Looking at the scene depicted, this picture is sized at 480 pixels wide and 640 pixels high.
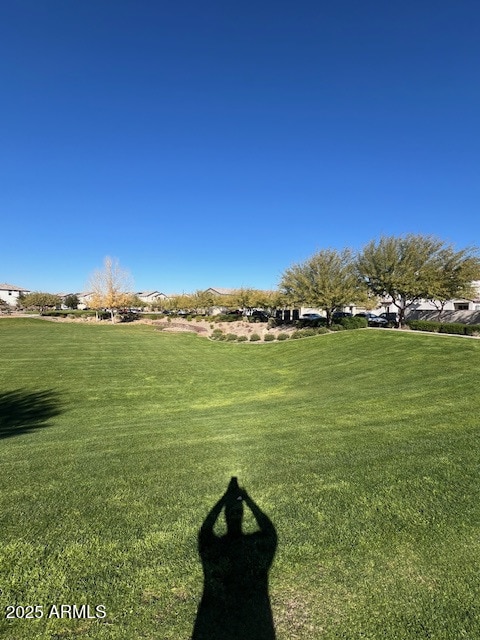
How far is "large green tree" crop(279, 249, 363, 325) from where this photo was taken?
3384cm

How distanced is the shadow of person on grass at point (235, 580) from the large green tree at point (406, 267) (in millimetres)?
31175

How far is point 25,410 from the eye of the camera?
1234 cm

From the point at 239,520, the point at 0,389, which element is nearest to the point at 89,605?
the point at 239,520

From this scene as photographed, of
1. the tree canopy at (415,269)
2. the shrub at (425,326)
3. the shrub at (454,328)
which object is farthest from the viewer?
the tree canopy at (415,269)

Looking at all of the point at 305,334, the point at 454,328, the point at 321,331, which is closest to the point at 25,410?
the point at 454,328

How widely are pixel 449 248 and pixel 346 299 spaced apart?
10.2 meters

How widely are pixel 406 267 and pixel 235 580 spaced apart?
3351 centimetres

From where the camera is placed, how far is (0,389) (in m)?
15.5

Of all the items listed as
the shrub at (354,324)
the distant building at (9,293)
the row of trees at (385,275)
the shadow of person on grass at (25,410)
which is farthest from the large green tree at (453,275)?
the distant building at (9,293)

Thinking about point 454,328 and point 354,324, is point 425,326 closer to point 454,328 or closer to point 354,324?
point 454,328

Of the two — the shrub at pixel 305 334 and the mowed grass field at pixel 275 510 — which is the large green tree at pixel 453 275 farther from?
→ the mowed grass field at pixel 275 510

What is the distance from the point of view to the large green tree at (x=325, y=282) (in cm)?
3384

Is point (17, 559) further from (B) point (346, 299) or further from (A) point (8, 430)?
(B) point (346, 299)

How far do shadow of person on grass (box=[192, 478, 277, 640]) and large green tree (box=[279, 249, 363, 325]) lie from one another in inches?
1218
